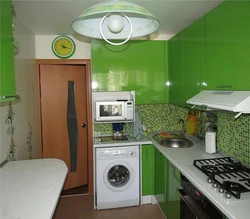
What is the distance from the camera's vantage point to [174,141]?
262 centimetres

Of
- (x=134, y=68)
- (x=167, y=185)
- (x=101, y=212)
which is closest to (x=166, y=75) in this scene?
(x=134, y=68)

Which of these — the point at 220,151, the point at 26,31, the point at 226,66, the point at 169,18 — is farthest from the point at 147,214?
the point at 26,31

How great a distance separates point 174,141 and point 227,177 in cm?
109

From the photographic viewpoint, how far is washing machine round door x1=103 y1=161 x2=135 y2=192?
262cm

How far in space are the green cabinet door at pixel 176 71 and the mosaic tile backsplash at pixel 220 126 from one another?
0.39 m

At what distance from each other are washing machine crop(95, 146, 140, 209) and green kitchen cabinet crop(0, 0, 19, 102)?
1.45m

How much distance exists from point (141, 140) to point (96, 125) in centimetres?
72

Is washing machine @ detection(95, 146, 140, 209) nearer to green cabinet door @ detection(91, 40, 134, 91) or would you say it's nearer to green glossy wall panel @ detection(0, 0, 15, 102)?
green cabinet door @ detection(91, 40, 134, 91)

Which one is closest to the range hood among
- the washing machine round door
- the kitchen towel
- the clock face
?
the kitchen towel

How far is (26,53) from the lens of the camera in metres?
2.47

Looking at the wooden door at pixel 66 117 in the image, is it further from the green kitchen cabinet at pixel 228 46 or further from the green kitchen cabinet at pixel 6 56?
the green kitchen cabinet at pixel 228 46

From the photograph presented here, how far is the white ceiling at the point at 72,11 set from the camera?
1851 millimetres

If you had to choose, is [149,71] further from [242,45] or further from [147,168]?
[242,45]

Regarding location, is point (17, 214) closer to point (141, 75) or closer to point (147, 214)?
point (147, 214)
